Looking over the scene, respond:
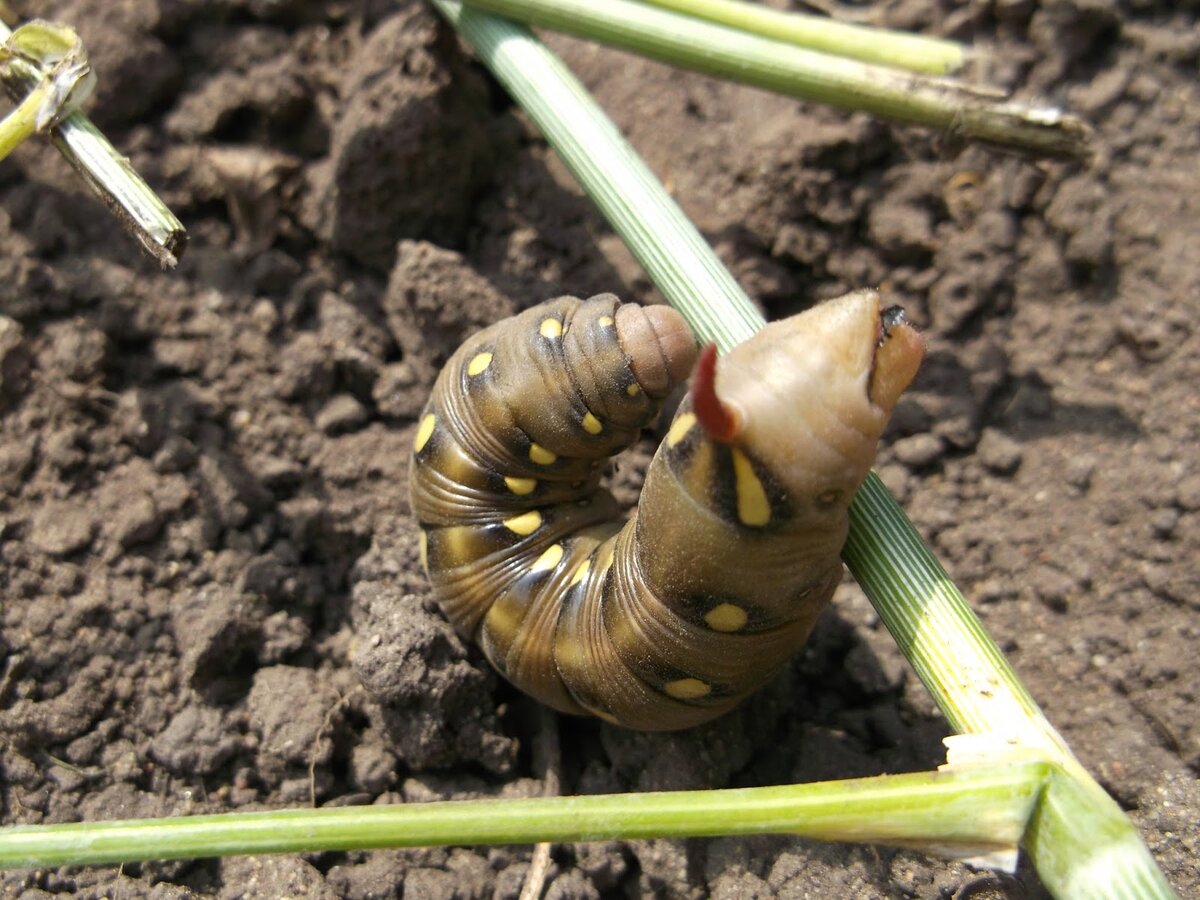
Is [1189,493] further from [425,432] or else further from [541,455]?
[425,432]

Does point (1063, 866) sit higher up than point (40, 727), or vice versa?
point (40, 727)

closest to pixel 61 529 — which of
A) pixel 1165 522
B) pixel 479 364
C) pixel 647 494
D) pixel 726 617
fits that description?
pixel 479 364

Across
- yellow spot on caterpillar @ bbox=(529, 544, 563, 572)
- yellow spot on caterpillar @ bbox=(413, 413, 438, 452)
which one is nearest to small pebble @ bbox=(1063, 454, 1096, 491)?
yellow spot on caterpillar @ bbox=(529, 544, 563, 572)

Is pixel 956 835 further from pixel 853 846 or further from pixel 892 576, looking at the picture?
pixel 853 846

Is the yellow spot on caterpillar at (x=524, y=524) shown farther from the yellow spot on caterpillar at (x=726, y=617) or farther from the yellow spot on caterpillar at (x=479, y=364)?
the yellow spot on caterpillar at (x=726, y=617)

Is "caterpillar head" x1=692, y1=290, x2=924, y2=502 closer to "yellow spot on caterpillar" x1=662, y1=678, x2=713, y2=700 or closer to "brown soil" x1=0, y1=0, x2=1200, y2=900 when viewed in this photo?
"yellow spot on caterpillar" x1=662, y1=678, x2=713, y2=700

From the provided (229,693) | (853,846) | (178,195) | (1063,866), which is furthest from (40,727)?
(1063,866)
